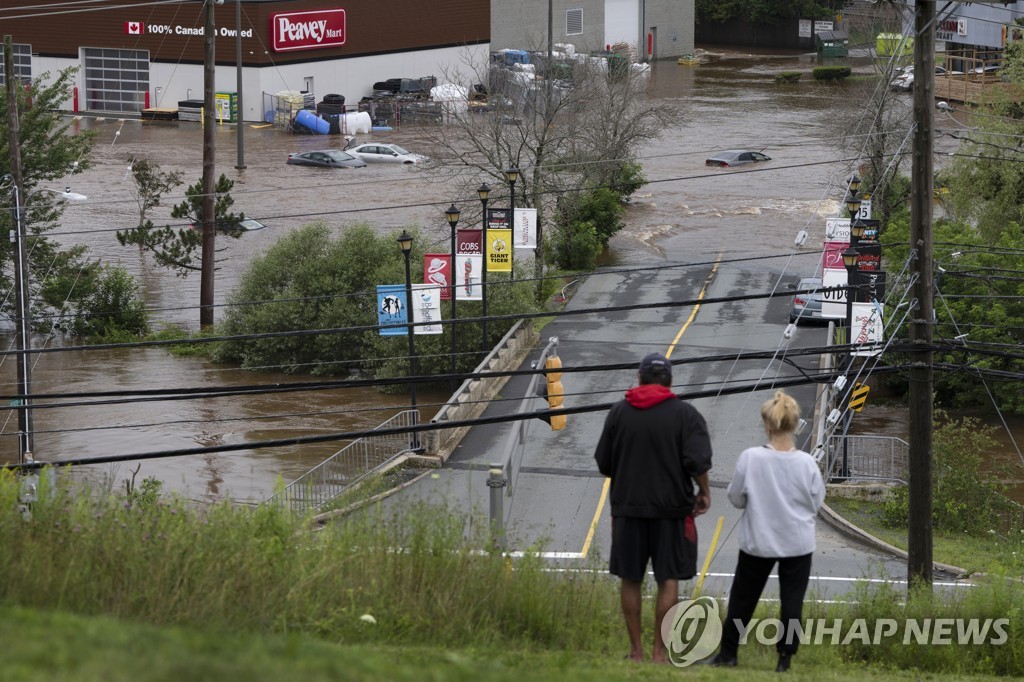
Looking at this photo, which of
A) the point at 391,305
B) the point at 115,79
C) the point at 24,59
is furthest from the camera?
the point at 24,59

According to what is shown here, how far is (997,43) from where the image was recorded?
68812 millimetres

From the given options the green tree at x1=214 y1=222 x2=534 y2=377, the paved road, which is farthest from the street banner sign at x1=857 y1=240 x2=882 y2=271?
the green tree at x1=214 y1=222 x2=534 y2=377

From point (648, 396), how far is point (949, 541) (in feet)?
52.2

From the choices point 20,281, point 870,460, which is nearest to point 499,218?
point 870,460

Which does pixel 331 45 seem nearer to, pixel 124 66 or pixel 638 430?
pixel 124 66

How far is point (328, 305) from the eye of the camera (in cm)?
3378

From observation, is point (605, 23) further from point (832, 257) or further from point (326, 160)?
point (832, 257)

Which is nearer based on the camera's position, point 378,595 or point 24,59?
point 378,595

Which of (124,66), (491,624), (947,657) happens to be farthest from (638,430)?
(124,66)

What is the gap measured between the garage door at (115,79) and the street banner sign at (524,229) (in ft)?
134

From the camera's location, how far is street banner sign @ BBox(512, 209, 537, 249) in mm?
32812

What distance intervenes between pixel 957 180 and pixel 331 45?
135 feet

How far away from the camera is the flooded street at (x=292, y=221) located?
27844mm

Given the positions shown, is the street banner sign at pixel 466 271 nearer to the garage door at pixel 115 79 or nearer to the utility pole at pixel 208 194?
the utility pole at pixel 208 194
